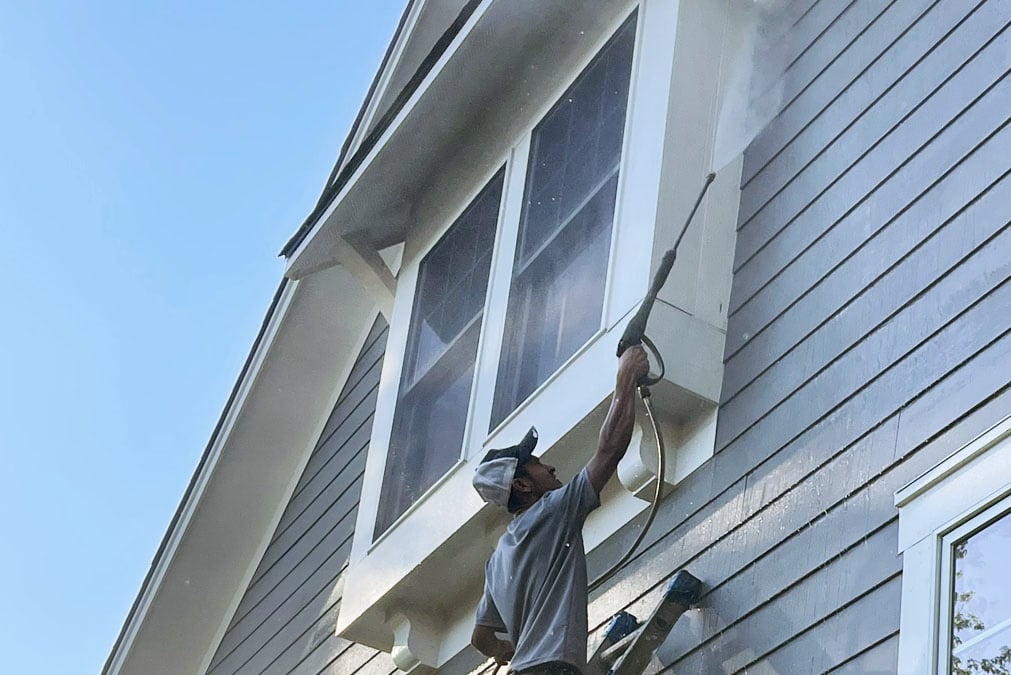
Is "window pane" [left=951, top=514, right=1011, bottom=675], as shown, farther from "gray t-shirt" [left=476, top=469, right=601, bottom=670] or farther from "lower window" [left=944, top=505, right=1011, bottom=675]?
"gray t-shirt" [left=476, top=469, right=601, bottom=670]

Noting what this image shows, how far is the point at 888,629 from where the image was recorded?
3.45 meters

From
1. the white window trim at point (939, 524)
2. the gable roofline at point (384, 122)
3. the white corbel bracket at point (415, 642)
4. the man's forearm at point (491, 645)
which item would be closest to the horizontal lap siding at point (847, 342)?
the white window trim at point (939, 524)

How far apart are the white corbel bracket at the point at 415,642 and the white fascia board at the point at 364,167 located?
77.1 inches

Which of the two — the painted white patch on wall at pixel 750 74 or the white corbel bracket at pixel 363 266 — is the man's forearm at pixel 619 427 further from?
the white corbel bracket at pixel 363 266

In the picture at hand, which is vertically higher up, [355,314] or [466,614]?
[355,314]

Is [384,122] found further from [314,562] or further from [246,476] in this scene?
[246,476]

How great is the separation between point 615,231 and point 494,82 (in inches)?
56.4

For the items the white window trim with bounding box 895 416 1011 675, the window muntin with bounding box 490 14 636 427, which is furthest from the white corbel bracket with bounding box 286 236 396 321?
the white window trim with bounding box 895 416 1011 675

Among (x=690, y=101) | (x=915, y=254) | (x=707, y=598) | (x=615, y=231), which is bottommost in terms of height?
(x=707, y=598)

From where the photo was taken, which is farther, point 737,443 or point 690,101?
point 690,101

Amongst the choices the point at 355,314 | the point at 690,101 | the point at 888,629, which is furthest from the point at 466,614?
the point at 355,314

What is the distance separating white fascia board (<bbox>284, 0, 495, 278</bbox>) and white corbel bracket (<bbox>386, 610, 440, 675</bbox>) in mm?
1958

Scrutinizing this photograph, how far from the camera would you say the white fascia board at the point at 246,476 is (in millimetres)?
8312

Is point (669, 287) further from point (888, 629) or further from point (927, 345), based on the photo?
point (888, 629)
